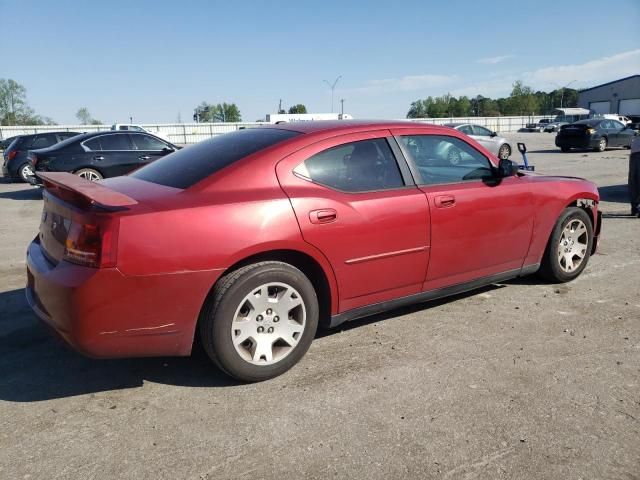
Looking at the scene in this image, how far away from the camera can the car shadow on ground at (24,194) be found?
12.1 meters

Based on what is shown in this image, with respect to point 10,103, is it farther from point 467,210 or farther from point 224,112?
point 467,210

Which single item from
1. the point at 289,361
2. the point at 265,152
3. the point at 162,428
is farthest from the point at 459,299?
the point at 162,428

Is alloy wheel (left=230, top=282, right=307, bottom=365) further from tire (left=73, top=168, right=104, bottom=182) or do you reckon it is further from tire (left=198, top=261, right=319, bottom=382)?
tire (left=73, top=168, right=104, bottom=182)

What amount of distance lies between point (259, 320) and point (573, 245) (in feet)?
10.8

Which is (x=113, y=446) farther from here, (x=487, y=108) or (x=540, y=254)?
(x=487, y=108)

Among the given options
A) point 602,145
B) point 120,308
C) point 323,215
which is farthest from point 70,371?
point 602,145

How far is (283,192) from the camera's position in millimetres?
3172

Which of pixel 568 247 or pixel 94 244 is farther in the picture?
pixel 568 247

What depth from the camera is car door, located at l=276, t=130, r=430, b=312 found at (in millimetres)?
3264

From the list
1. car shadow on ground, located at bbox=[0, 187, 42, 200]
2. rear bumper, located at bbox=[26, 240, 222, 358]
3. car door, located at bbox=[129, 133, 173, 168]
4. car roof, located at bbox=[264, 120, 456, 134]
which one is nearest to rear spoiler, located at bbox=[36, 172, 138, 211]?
rear bumper, located at bbox=[26, 240, 222, 358]

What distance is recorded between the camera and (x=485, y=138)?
19406 mm

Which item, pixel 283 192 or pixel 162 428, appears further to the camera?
pixel 283 192

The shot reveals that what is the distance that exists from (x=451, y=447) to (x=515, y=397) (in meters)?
0.65

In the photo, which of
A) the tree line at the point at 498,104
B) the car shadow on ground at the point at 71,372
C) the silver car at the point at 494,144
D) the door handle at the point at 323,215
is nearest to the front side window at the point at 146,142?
the car shadow on ground at the point at 71,372
